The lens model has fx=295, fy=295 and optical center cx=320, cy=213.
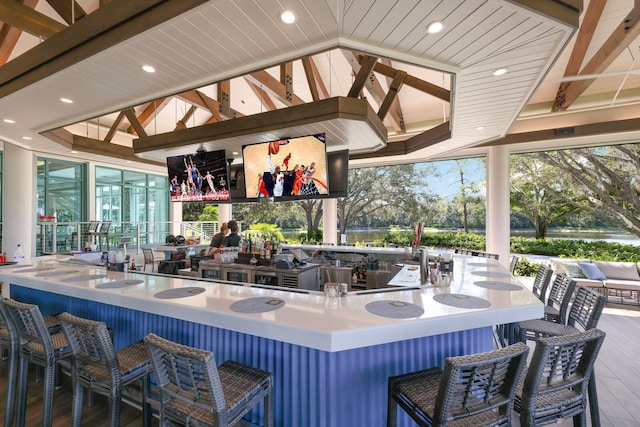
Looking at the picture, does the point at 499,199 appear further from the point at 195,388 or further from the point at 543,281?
the point at 195,388

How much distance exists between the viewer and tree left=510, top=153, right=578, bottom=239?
8.69 metres

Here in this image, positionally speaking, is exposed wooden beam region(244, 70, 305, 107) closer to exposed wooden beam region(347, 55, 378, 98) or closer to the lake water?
exposed wooden beam region(347, 55, 378, 98)

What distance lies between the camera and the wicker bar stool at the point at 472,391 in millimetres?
1312

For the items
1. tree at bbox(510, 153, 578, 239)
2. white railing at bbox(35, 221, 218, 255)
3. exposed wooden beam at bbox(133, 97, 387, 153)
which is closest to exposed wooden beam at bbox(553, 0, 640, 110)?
exposed wooden beam at bbox(133, 97, 387, 153)

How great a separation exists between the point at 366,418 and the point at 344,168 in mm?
3261

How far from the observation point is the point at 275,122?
389 centimetres

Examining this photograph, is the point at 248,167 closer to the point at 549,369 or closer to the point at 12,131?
the point at 12,131

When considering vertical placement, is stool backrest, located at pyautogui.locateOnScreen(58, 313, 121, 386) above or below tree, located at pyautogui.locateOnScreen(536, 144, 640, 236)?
below

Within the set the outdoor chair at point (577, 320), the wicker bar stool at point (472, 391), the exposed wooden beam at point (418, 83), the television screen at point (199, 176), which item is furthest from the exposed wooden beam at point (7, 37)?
the outdoor chair at point (577, 320)

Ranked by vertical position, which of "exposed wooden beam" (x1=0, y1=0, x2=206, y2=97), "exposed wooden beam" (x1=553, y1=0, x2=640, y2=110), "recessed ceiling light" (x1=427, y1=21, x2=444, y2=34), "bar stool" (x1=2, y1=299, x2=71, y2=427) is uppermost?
"exposed wooden beam" (x1=553, y1=0, x2=640, y2=110)

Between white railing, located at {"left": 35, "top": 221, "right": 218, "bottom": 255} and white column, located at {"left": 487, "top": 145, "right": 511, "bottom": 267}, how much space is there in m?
8.67

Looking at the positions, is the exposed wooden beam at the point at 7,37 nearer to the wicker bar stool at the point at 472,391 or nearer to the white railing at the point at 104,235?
the white railing at the point at 104,235

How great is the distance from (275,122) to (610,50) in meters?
4.41

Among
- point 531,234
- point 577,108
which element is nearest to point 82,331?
point 577,108
